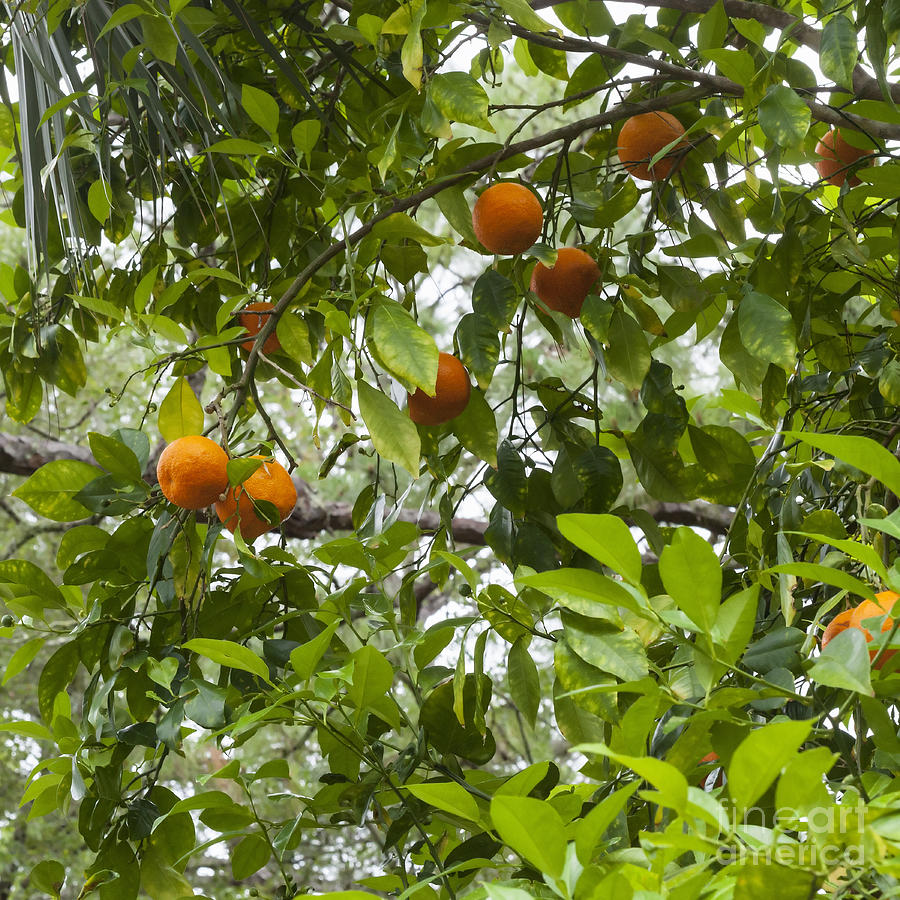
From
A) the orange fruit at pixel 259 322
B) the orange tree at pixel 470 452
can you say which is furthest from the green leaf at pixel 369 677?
the orange fruit at pixel 259 322

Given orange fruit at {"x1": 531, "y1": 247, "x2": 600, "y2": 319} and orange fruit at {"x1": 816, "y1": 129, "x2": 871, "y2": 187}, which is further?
orange fruit at {"x1": 816, "y1": 129, "x2": 871, "y2": 187}

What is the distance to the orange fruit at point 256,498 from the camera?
73 cm

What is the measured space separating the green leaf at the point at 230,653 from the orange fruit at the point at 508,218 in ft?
1.27

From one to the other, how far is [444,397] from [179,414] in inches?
8.7

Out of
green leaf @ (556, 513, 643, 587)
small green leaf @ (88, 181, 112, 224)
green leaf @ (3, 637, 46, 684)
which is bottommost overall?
green leaf @ (556, 513, 643, 587)

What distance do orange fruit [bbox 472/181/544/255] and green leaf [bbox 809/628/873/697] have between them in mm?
453

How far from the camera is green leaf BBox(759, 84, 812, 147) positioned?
2.05 ft

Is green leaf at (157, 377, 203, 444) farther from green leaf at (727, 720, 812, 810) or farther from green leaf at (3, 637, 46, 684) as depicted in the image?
green leaf at (727, 720, 812, 810)

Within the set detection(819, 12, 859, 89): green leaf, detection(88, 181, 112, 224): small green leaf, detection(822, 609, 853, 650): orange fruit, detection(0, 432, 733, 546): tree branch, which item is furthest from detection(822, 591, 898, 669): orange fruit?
detection(0, 432, 733, 546): tree branch

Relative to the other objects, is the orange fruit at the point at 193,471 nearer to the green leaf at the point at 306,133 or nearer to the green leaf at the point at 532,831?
the green leaf at the point at 306,133

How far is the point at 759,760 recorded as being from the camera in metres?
0.31

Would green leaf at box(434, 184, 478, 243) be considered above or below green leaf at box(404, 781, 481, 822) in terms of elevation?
above

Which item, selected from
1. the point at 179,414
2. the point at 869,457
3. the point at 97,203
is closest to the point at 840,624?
the point at 869,457

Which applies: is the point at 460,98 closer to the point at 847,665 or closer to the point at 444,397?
the point at 444,397
